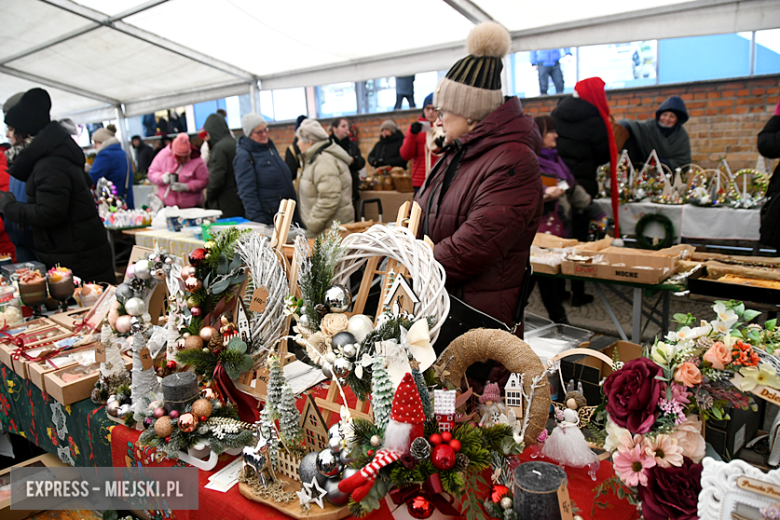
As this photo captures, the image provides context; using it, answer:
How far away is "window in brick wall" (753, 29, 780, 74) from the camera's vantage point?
199 inches

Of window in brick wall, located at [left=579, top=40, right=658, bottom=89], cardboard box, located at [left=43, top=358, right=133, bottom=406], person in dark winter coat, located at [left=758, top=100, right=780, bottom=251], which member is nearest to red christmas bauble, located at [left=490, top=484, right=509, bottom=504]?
cardboard box, located at [left=43, top=358, right=133, bottom=406]

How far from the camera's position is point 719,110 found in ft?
17.7

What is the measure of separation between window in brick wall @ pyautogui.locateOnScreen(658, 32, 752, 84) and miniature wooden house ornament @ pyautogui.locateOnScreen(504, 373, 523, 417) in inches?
226

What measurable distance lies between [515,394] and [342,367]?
16.1 inches

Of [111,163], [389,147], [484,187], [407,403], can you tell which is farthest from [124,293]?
[389,147]

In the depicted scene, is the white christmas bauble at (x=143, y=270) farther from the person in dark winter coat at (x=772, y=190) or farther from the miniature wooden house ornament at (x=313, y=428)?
the person in dark winter coat at (x=772, y=190)

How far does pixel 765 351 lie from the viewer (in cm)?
87

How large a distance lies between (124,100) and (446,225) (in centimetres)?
854

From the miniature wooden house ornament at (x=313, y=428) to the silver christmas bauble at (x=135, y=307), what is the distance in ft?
2.40

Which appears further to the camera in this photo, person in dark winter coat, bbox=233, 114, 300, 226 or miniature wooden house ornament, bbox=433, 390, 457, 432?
person in dark winter coat, bbox=233, 114, 300, 226

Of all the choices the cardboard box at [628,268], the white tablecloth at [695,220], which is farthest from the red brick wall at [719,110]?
the cardboard box at [628,268]

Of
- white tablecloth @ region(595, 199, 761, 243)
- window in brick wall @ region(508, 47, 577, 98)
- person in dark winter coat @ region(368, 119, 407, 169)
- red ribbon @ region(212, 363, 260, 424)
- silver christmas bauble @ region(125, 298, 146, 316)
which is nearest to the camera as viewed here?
red ribbon @ region(212, 363, 260, 424)

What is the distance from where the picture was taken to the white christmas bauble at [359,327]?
42.9 inches

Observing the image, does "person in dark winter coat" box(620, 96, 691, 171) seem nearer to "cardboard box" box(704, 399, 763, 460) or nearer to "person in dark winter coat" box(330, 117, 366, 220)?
"person in dark winter coat" box(330, 117, 366, 220)
